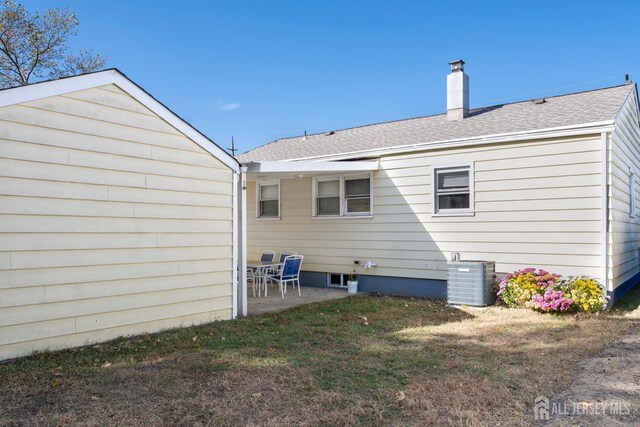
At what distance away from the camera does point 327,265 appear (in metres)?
11.0

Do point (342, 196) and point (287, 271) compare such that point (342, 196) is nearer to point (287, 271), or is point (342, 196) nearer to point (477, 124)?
→ point (287, 271)

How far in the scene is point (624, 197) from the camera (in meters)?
9.17

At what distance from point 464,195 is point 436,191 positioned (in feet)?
1.91

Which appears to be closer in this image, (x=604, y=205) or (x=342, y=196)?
(x=604, y=205)

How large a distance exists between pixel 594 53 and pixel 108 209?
17858mm

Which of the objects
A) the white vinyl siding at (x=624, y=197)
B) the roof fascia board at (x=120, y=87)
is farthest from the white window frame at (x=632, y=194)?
the roof fascia board at (x=120, y=87)

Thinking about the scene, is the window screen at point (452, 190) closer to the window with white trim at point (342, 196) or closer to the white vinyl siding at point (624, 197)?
the window with white trim at point (342, 196)

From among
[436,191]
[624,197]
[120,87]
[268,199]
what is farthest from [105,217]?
[624,197]

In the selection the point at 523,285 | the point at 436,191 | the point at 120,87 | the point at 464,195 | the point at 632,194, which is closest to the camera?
the point at 120,87

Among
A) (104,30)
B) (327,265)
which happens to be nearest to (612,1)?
(327,265)

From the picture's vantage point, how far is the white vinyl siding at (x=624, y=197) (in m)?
7.66

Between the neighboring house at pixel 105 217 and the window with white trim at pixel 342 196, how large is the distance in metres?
4.07

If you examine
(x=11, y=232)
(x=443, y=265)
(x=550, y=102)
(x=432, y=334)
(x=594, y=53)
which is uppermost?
(x=594, y=53)

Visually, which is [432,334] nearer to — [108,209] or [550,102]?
[108,209]
